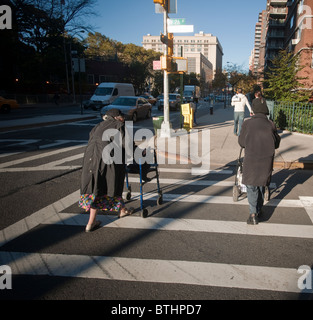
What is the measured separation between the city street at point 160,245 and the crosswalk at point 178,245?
12 millimetres

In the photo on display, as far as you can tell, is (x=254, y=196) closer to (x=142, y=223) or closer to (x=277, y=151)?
(x=142, y=223)

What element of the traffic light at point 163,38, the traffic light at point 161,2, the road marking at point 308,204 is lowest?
the road marking at point 308,204

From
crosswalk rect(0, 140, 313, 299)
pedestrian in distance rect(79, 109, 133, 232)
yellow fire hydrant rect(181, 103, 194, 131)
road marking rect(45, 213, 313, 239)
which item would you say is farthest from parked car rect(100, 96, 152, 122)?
pedestrian in distance rect(79, 109, 133, 232)

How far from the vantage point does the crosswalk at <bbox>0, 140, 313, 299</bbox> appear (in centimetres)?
302

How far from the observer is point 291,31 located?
124 ft

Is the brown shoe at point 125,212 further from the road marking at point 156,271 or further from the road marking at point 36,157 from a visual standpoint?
the road marking at point 36,157

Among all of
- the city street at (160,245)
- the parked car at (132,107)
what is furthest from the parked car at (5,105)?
the city street at (160,245)

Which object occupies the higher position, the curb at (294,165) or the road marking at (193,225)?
the curb at (294,165)

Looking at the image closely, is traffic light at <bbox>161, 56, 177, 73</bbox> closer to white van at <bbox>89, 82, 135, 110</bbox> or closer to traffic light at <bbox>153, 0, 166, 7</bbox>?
traffic light at <bbox>153, 0, 166, 7</bbox>

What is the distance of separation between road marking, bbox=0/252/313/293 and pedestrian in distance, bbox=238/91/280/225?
51.1 inches

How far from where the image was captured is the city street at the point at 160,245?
281 centimetres

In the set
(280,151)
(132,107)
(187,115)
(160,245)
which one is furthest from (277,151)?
(132,107)

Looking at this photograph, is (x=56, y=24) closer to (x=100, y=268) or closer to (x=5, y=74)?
(x=5, y=74)
